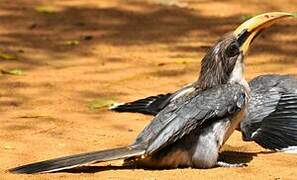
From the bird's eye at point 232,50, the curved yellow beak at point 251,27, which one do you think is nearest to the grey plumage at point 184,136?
the bird's eye at point 232,50

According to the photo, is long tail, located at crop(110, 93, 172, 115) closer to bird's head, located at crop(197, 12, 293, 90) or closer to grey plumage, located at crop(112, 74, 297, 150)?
grey plumage, located at crop(112, 74, 297, 150)

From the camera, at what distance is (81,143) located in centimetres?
622

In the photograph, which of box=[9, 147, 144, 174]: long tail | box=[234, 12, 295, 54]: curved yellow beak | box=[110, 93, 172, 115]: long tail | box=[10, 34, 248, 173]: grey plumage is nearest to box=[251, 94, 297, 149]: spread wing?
box=[10, 34, 248, 173]: grey plumage

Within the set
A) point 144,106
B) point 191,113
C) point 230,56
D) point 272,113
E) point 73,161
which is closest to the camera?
point 73,161

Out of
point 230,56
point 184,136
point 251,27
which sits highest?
point 251,27

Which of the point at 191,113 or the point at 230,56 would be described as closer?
the point at 191,113

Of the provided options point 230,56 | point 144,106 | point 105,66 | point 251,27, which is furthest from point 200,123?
point 105,66

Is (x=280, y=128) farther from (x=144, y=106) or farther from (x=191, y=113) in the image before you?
(x=144, y=106)

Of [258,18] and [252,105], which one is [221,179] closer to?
[258,18]

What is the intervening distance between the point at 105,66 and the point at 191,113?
11.5ft

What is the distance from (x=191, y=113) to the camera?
546 centimetres

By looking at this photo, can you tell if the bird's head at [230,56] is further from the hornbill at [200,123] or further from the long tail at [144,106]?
the long tail at [144,106]

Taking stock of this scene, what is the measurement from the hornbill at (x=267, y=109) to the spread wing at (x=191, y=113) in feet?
0.57

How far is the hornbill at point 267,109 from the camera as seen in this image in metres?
6.09
